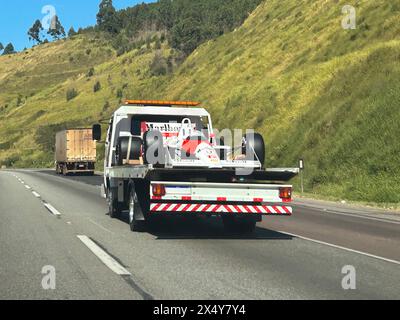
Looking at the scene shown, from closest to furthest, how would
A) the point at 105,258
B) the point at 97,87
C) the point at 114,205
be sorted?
the point at 105,258, the point at 114,205, the point at 97,87

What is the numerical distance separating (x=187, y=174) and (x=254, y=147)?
214 centimetres

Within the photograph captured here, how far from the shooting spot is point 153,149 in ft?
37.9

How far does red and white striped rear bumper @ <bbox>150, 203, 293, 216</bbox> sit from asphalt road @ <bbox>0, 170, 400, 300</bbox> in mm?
563

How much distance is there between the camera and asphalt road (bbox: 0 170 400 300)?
7008 millimetres

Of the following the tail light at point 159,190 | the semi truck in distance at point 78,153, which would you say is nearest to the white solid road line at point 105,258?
the tail light at point 159,190

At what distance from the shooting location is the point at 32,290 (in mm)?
6965

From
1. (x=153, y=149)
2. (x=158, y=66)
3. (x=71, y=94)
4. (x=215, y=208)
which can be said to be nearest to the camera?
(x=215, y=208)

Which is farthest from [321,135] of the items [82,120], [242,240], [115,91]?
[115,91]

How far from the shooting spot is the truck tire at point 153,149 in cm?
1141

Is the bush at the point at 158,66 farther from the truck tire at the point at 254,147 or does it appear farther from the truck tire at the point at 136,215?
the truck tire at the point at 136,215

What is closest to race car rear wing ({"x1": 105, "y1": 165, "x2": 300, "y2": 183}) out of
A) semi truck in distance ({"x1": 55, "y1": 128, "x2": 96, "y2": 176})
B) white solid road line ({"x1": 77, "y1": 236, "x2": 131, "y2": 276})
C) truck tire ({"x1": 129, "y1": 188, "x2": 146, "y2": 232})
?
truck tire ({"x1": 129, "y1": 188, "x2": 146, "y2": 232})

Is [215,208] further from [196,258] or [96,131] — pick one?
[96,131]

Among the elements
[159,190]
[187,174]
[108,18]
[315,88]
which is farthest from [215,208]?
[108,18]
